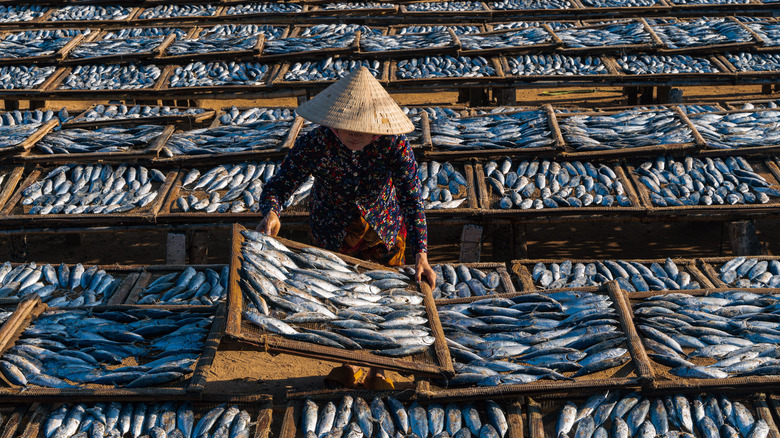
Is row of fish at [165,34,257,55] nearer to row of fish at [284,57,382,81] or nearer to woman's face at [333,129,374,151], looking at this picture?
row of fish at [284,57,382,81]

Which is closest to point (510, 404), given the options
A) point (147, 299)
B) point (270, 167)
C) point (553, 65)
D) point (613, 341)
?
point (613, 341)

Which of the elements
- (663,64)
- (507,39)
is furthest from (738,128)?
(507,39)

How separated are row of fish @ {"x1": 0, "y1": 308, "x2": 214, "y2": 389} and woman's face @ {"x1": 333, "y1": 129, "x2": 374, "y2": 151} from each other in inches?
49.8

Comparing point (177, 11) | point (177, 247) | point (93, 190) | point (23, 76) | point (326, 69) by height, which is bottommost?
point (177, 247)

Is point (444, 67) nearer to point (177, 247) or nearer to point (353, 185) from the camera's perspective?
point (177, 247)

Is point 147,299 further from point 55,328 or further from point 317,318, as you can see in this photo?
point 317,318

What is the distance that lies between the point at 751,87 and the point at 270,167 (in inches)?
329

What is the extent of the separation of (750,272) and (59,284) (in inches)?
186

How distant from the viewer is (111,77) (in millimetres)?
9680

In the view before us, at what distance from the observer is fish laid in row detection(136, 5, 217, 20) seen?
12578 mm

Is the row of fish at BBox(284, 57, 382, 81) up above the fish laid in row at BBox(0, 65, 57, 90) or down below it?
above

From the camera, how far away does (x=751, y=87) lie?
11.7m

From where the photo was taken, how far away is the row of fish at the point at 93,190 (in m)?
6.40

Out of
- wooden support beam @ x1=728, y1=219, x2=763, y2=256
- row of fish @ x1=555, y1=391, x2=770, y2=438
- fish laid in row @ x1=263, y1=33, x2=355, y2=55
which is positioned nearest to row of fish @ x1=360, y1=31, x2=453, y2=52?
fish laid in row @ x1=263, y1=33, x2=355, y2=55
